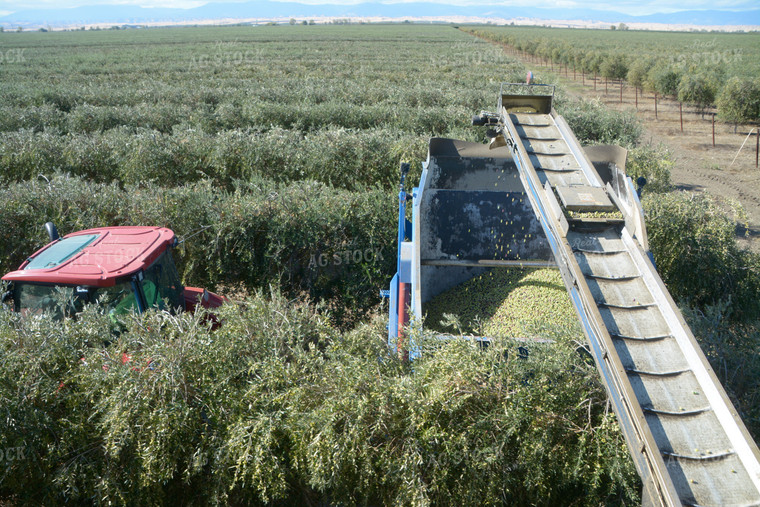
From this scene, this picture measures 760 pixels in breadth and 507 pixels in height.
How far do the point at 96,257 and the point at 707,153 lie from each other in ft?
73.3

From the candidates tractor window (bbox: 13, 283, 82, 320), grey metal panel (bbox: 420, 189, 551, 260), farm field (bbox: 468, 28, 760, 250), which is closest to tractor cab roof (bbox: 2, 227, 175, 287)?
tractor window (bbox: 13, 283, 82, 320)

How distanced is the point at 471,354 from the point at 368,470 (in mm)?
1265

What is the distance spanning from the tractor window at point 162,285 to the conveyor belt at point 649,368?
158 inches

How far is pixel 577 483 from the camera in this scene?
4188 millimetres

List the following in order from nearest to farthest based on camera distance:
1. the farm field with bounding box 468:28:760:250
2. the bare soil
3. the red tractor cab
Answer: the red tractor cab → the bare soil → the farm field with bounding box 468:28:760:250

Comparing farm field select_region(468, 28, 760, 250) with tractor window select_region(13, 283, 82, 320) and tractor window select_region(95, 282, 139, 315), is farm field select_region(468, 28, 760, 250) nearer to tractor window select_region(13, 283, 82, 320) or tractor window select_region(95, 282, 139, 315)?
tractor window select_region(95, 282, 139, 315)

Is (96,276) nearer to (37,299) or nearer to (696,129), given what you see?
(37,299)

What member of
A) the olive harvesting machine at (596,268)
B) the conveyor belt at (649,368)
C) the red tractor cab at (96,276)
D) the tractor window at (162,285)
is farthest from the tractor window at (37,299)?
the conveyor belt at (649,368)

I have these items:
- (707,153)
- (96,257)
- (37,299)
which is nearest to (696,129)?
(707,153)

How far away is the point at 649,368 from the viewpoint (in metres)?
3.61

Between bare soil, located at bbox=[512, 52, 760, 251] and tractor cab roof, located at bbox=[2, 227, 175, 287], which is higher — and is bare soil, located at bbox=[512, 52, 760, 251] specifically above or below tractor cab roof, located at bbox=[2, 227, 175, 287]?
below

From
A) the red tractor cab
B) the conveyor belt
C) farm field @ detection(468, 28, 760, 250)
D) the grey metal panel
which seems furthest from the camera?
farm field @ detection(468, 28, 760, 250)

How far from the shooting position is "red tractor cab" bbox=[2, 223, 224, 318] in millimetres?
5168

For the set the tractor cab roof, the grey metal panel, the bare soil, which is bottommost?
the bare soil
